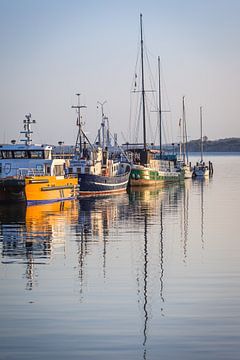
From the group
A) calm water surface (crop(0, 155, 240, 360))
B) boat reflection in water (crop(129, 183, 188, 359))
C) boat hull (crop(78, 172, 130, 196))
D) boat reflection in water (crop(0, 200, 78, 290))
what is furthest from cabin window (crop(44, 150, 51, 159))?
calm water surface (crop(0, 155, 240, 360))

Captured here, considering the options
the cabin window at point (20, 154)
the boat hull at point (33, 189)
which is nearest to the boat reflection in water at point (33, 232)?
the boat hull at point (33, 189)

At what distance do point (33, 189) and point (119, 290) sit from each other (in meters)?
33.2

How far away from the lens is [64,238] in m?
35.5

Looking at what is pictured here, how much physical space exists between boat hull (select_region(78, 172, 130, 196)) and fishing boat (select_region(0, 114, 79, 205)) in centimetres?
723

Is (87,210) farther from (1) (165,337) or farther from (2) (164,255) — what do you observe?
(1) (165,337)

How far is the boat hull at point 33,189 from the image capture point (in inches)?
2101

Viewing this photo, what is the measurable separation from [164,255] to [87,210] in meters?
24.5

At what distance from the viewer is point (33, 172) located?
5722 cm

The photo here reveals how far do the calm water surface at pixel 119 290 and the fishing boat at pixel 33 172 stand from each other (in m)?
10.4

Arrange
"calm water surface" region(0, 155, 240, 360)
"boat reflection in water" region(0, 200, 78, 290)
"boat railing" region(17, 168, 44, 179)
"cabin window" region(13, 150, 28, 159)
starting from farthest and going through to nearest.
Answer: "cabin window" region(13, 150, 28, 159), "boat railing" region(17, 168, 44, 179), "boat reflection in water" region(0, 200, 78, 290), "calm water surface" region(0, 155, 240, 360)

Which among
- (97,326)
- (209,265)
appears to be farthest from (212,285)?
(97,326)

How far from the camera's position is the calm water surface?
1614 cm

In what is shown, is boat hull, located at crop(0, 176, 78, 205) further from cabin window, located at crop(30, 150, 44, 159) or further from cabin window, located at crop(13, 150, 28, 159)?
cabin window, located at crop(13, 150, 28, 159)

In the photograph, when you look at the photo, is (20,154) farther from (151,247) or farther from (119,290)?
(119,290)
